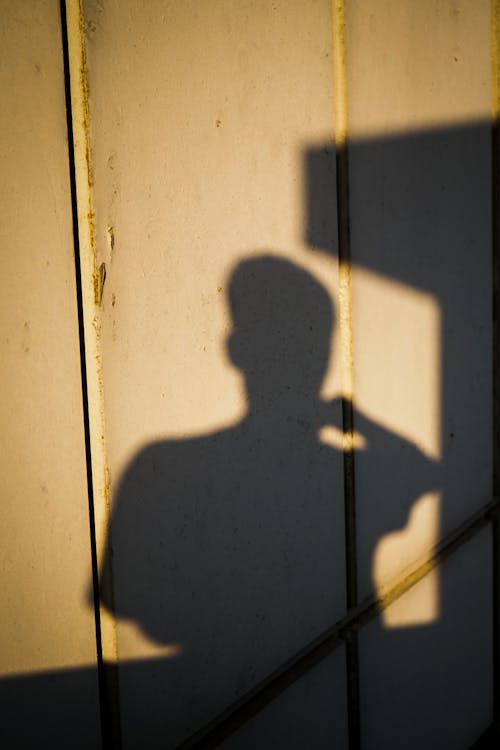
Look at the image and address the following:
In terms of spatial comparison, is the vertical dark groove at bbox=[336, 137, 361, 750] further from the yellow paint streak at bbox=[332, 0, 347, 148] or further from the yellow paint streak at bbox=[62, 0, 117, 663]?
the yellow paint streak at bbox=[62, 0, 117, 663]

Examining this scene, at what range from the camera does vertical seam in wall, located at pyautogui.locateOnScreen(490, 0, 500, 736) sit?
2.95 metres

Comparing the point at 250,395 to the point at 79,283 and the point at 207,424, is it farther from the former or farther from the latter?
the point at 79,283

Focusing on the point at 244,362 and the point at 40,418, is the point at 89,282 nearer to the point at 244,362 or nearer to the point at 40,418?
the point at 40,418

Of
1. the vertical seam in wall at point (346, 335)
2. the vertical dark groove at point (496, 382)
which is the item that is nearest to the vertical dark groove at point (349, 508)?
the vertical seam in wall at point (346, 335)

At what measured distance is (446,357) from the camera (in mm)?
2822

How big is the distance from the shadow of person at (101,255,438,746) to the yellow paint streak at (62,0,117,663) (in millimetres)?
56

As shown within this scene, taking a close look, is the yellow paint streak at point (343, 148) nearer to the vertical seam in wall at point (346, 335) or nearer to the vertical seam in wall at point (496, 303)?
the vertical seam in wall at point (346, 335)

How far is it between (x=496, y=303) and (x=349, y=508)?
1415mm

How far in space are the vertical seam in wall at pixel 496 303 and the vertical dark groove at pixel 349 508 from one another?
46.3 inches

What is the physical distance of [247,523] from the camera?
6.63 feet

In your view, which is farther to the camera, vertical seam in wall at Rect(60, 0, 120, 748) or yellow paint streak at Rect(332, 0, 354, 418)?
yellow paint streak at Rect(332, 0, 354, 418)

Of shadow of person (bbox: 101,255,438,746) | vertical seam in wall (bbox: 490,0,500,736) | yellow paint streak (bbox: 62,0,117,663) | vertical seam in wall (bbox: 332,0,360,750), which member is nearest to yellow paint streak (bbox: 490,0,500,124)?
vertical seam in wall (bbox: 490,0,500,736)

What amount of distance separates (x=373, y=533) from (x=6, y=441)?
1517 millimetres

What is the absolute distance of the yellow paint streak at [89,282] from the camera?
1.49 m
